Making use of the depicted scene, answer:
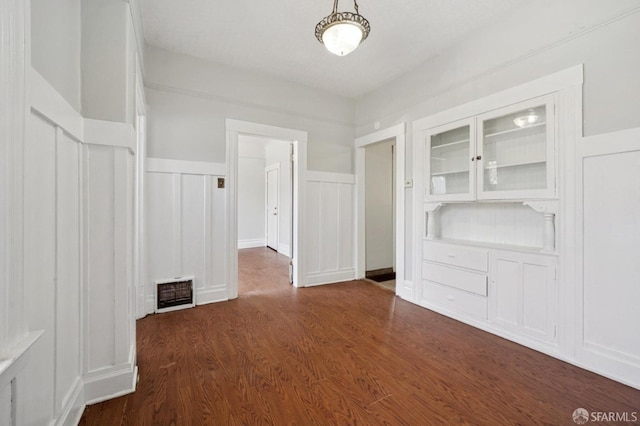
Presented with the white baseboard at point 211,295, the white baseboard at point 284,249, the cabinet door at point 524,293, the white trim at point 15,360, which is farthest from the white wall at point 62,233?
the white baseboard at point 284,249

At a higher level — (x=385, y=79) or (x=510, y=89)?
(x=385, y=79)

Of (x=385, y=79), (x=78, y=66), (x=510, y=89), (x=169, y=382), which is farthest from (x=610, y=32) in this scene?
(x=169, y=382)

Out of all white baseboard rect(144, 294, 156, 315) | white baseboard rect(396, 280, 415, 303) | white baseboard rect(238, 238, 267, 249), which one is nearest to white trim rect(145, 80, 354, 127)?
white baseboard rect(144, 294, 156, 315)

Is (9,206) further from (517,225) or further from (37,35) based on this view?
(517,225)

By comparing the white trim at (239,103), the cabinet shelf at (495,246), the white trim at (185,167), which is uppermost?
the white trim at (239,103)

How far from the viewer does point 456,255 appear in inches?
113

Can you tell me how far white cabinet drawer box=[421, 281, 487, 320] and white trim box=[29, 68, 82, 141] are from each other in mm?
3296

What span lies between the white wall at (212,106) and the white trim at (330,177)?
0.31 feet

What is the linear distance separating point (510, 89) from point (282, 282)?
355cm

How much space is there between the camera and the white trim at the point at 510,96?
6.93 ft

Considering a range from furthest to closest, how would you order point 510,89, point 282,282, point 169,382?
point 282,282 < point 510,89 < point 169,382

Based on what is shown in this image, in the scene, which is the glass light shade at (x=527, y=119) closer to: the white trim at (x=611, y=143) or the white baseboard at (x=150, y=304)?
the white trim at (x=611, y=143)

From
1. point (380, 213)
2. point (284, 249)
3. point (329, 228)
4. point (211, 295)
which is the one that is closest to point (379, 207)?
point (380, 213)

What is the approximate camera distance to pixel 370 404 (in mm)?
1622
